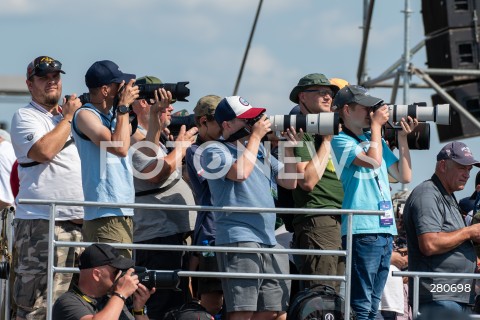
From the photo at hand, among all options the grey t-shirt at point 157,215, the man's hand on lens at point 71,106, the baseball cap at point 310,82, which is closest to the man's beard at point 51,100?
the man's hand on lens at point 71,106

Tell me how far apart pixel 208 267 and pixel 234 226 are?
615mm

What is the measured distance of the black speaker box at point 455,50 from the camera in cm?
1697

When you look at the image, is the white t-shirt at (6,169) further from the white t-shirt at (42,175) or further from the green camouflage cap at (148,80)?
the green camouflage cap at (148,80)

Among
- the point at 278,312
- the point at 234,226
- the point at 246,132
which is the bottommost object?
the point at 278,312

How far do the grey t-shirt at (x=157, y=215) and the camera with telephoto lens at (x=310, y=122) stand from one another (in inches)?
36.5

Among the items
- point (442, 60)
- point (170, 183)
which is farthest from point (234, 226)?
point (442, 60)

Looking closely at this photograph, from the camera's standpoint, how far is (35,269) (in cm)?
866

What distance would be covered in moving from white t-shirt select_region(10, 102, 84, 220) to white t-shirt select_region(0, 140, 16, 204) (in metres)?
1.03

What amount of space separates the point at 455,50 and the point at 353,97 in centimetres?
854

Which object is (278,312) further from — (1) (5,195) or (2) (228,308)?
(1) (5,195)

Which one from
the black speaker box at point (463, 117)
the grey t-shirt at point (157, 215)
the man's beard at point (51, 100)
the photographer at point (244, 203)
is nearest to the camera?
the photographer at point (244, 203)

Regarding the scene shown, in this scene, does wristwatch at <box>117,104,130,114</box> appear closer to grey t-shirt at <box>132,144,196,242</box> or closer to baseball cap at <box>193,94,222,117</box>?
grey t-shirt at <box>132,144,196,242</box>

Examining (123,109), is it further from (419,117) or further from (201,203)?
(419,117)

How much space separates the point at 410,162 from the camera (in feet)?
30.1
